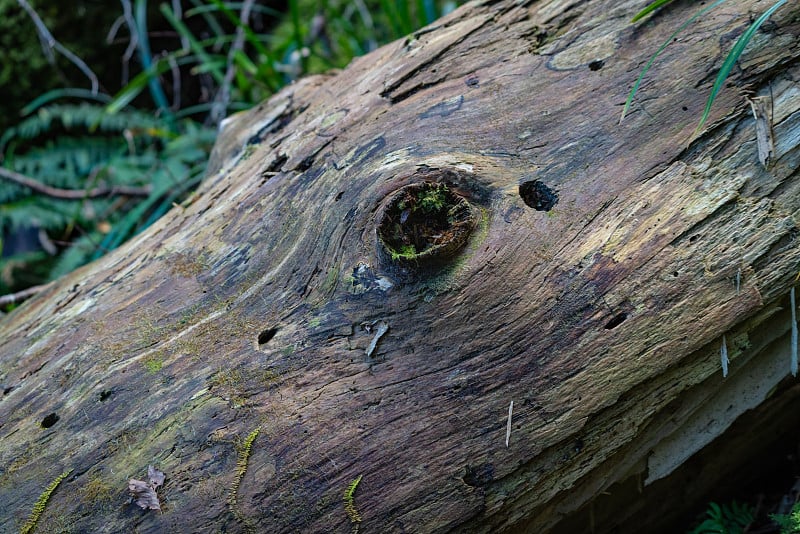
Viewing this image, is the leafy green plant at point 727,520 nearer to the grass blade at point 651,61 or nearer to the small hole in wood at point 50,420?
the grass blade at point 651,61

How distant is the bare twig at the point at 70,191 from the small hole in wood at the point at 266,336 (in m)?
2.56

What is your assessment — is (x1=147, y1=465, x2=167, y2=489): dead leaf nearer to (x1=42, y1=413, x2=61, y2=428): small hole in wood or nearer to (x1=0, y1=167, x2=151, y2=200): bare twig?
(x1=42, y1=413, x2=61, y2=428): small hole in wood

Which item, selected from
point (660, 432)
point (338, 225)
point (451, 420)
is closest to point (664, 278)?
point (660, 432)

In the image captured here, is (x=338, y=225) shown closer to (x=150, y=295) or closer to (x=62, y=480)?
(x=150, y=295)

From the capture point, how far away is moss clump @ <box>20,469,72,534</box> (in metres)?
1.49

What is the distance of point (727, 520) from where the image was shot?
1.81 m

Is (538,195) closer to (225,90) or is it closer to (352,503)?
A: (352,503)

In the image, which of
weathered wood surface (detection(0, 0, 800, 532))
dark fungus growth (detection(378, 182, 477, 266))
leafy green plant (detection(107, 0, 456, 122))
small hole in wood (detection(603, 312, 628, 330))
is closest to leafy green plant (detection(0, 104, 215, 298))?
leafy green plant (detection(107, 0, 456, 122))

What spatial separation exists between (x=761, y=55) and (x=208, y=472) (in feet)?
5.76

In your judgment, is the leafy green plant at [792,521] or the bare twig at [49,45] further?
the bare twig at [49,45]

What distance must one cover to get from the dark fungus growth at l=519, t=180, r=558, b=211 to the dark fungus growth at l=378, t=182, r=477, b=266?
159 mm

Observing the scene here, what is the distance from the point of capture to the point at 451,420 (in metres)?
1.45

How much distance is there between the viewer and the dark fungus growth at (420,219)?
153 centimetres

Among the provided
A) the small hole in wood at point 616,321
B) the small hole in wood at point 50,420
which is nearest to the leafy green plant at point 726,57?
the small hole in wood at point 616,321
